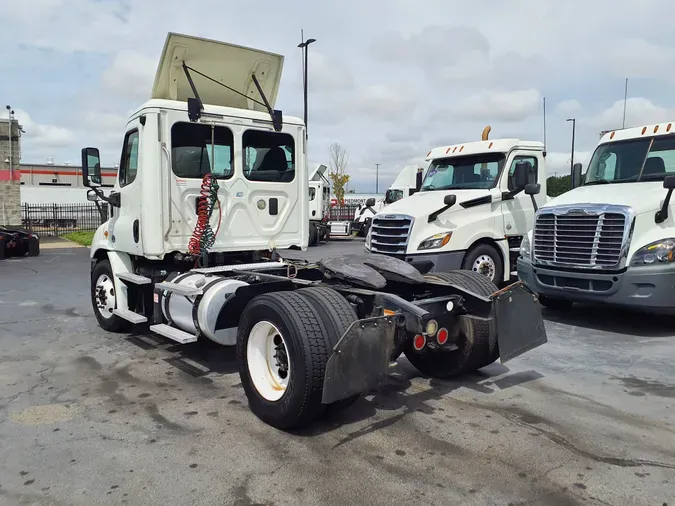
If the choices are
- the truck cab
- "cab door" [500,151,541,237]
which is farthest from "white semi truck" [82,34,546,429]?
"cab door" [500,151,541,237]

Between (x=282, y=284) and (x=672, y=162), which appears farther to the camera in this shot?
(x=672, y=162)

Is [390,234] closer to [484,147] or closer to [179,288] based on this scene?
[484,147]

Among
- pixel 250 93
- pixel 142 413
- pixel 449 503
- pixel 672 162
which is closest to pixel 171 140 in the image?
pixel 250 93

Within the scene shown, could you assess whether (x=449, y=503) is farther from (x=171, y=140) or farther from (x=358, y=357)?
(x=171, y=140)

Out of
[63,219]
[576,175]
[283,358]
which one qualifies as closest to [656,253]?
[576,175]

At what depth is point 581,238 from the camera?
24.4ft

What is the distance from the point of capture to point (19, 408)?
467 cm

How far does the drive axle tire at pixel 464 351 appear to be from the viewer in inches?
188

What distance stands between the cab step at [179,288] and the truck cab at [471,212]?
4.39 meters

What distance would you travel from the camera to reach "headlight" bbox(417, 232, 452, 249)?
9.43 metres

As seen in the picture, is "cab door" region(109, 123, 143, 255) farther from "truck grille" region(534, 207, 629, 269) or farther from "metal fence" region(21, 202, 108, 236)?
"metal fence" region(21, 202, 108, 236)

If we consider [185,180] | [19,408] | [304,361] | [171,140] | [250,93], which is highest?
[250,93]

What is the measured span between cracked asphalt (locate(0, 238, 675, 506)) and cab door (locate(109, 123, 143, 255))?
50.2 inches

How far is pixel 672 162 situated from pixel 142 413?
7692 millimetres
